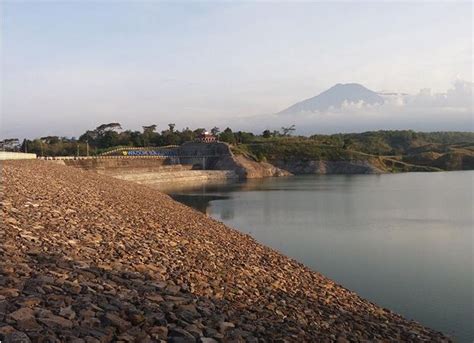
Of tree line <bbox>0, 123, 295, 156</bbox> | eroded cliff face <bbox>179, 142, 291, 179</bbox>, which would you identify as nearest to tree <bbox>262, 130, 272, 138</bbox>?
tree line <bbox>0, 123, 295, 156</bbox>

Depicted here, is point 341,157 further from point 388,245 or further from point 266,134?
point 388,245

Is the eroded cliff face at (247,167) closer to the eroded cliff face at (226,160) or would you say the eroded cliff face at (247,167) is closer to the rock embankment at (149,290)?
the eroded cliff face at (226,160)

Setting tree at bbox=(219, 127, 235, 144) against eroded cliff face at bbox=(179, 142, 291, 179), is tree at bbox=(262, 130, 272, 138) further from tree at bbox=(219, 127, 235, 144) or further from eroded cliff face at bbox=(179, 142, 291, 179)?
eroded cliff face at bbox=(179, 142, 291, 179)

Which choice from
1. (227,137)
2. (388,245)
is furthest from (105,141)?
(388,245)

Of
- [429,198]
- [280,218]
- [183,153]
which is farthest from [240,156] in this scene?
[280,218]

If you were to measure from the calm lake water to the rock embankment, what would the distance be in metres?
2.03

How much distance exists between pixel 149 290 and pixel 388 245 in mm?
16061

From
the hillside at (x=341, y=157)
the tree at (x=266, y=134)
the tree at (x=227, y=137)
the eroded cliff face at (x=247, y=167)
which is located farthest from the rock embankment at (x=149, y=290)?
the tree at (x=266, y=134)

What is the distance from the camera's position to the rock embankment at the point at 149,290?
567cm

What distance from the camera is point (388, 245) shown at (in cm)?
2127

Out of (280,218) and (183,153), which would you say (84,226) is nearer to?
(280,218)

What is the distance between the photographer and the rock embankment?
18.6 feet

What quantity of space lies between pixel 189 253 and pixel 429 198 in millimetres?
38687

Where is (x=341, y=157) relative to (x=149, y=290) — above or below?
above
